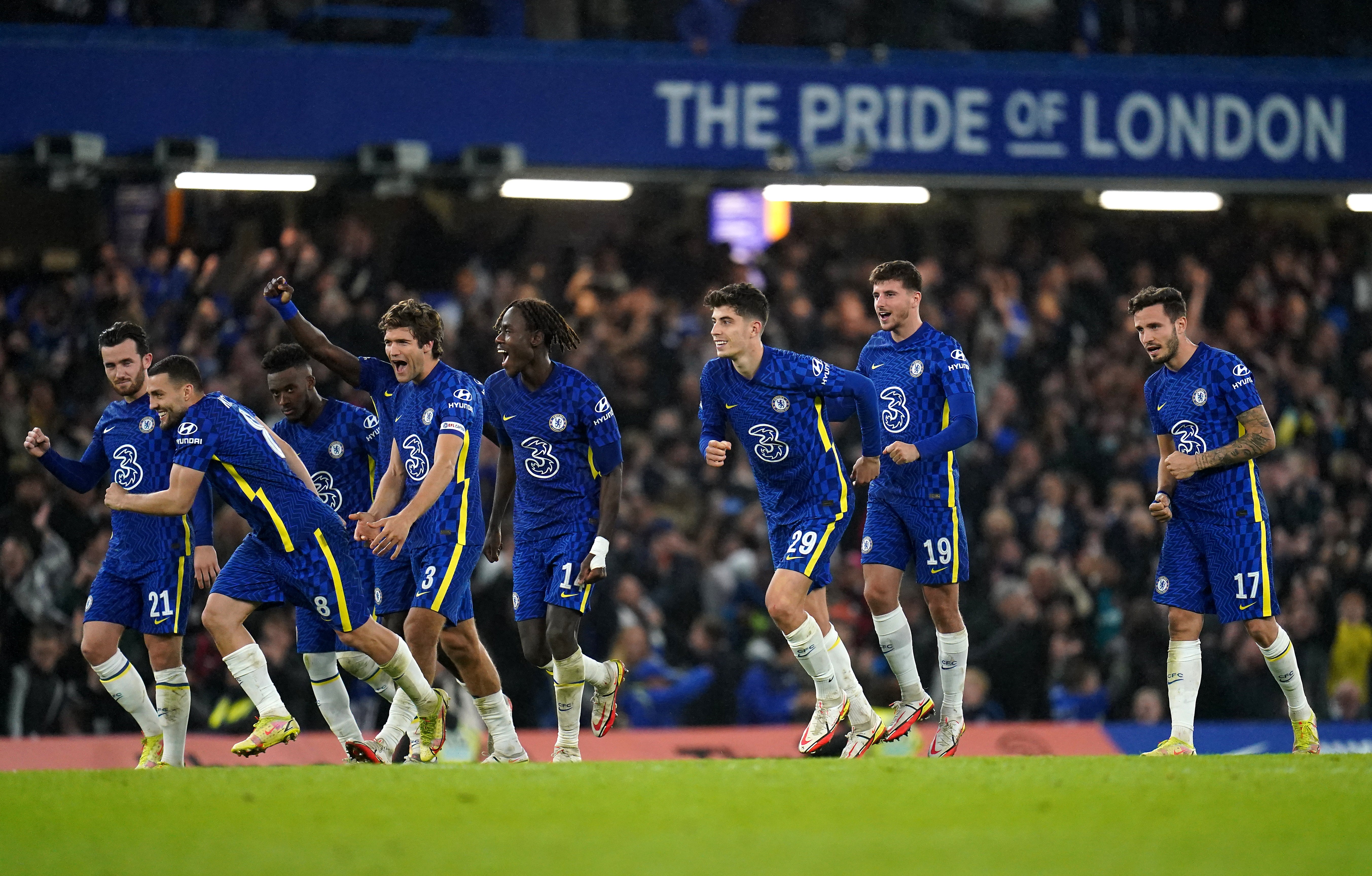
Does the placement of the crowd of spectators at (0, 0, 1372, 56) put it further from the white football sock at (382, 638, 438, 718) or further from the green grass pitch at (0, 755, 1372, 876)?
the green grass pitch at (0, 755, 1372, 876)

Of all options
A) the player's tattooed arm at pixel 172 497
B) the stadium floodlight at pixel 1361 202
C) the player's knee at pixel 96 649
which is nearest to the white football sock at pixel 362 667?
the player's knee at pixel 96 649

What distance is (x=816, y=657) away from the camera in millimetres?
9289

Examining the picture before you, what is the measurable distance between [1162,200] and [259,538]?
481 inches

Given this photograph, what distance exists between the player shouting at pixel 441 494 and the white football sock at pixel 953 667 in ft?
7.86

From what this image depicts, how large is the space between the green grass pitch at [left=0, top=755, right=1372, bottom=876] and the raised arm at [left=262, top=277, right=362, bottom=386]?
224 centimetres

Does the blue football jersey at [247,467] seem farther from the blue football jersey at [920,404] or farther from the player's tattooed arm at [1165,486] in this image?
the player's tattooed arm at [1165,486]

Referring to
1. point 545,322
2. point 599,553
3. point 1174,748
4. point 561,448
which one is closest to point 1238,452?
point 1174,748

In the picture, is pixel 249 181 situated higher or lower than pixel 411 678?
higher

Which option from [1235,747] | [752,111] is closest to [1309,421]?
[1235,747]

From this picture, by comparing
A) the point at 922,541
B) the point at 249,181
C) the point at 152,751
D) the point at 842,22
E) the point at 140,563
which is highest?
the point at 842,22

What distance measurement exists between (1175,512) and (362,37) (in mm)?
9496

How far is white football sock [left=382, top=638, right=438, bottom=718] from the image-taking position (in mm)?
9094

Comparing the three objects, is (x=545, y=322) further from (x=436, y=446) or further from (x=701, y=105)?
(x=701, y=105)

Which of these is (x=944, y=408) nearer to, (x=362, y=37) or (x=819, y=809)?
(x=819, y=809)
